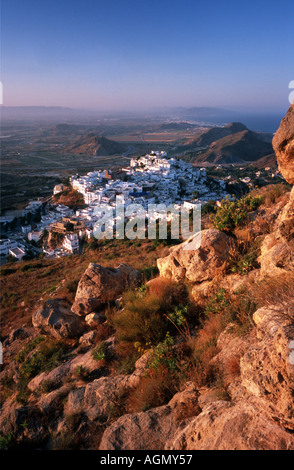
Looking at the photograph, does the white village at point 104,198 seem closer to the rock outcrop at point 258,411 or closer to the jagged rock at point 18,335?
the jagged rock at point 18,335

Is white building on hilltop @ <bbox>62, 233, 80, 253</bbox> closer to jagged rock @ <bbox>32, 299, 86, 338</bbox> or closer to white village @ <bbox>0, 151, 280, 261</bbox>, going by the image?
white village @ <bbox>0, 151, 280, 261</bbox>

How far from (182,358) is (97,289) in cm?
280

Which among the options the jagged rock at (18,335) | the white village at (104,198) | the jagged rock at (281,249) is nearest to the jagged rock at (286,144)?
the jagged rock at (281,249)

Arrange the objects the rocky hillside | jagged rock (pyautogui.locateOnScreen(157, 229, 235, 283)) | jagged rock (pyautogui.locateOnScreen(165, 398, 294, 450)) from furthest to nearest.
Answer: jagged rock (pyautogui.locateOnScreen(157, 229, 235, 283)), the rocky hillside, jagged rock (pyautogui.locateOnScreen(165, 398, 294, 450))

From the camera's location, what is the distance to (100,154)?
3642 inches

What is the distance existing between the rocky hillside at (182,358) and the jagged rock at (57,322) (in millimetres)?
22

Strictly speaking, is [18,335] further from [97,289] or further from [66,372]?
[66,372]

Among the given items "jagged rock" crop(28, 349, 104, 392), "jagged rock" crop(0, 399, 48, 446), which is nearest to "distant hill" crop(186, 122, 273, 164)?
"jagged rock" crop(28, 349, 104, 392)

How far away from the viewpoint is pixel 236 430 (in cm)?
157

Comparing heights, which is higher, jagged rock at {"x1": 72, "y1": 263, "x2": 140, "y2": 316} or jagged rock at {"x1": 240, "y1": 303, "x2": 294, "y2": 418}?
jagged rock at {"x1": 240, "y1": 303, "x2": 294, "y2": 418}

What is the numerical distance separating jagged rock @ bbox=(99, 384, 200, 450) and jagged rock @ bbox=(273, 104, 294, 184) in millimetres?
3343

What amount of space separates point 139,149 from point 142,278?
9908 centimetres

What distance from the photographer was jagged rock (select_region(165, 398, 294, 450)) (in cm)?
147

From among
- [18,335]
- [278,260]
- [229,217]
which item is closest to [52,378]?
[18,335]
